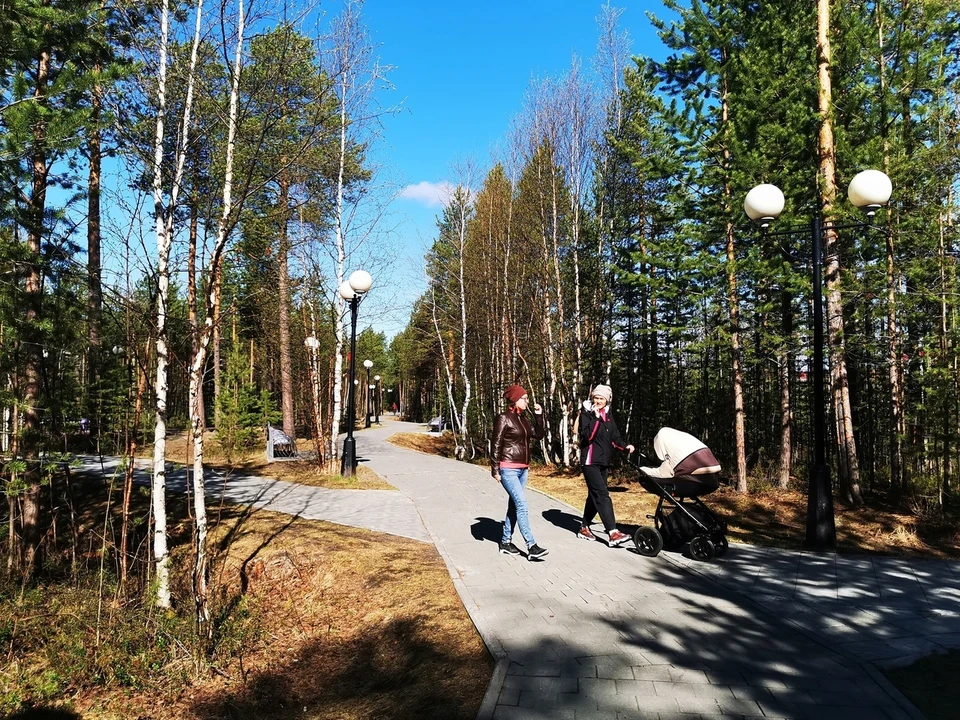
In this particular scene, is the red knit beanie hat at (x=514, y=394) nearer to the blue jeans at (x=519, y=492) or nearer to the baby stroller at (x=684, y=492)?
the blue jeans at (x=519, y=492)

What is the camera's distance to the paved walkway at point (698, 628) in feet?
10.3

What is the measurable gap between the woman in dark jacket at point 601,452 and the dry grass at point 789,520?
4.58 feet

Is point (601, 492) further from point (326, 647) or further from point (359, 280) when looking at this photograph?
point (359, 280)

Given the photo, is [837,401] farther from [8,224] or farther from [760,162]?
[8,224]

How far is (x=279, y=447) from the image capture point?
15609 millimetres

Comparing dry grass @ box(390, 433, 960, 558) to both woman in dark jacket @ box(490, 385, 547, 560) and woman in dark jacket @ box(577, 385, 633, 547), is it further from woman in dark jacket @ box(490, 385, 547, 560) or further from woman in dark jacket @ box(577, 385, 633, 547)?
woman in dark jacket @ box(490, 385, 547, 560)

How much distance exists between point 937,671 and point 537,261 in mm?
13949

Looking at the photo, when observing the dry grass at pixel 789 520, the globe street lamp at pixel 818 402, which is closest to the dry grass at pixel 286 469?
the dry grass at pixel 789 520

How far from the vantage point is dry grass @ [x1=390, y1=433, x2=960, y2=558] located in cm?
693

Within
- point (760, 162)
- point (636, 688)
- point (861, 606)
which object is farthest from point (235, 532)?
point (760, 162)

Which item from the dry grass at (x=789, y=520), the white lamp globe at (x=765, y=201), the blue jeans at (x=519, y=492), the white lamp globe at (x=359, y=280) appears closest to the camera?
the blue jeans at (x=519, y=492)

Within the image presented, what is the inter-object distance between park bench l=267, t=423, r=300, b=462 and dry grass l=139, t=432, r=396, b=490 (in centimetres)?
35

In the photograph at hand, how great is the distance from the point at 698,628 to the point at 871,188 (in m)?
5.20

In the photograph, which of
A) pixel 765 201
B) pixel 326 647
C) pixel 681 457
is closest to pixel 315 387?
pixel 326 647
